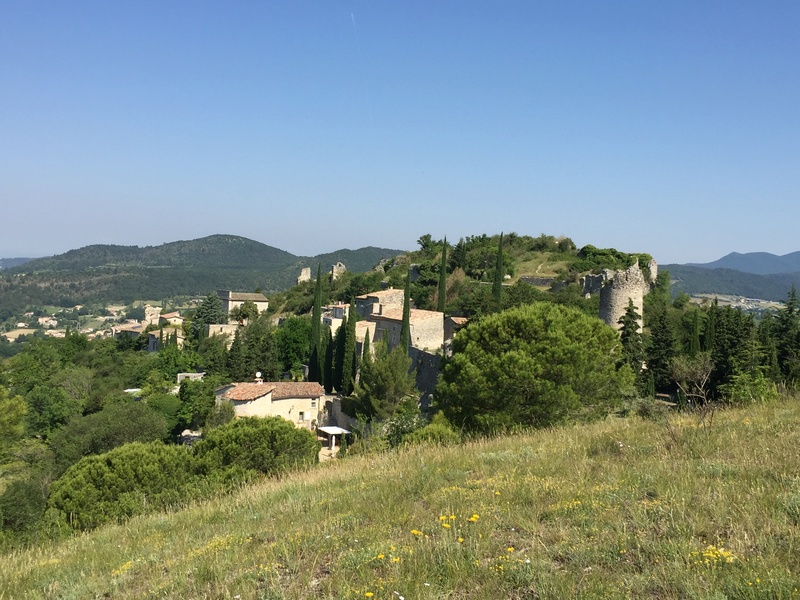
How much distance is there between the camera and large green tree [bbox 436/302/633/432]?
586 inches

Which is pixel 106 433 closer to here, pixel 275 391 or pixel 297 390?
pixel 275 391

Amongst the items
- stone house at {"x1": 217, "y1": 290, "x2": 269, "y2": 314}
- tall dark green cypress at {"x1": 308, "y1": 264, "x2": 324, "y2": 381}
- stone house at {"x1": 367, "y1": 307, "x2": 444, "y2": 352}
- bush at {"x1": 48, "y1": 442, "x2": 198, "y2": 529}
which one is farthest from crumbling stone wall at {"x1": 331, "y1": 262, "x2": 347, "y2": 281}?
bush at {"x1": 48, "y1": 442, "x2": 198, "y2": 529}

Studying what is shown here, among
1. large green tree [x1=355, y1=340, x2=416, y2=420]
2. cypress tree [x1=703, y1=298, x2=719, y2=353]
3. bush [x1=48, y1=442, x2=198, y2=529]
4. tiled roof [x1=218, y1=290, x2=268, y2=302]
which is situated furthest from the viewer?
tiled roof [x1=218, y1=290, x2=268, y2=302]

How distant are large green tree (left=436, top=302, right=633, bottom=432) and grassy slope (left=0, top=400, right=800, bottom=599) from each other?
7.55 m

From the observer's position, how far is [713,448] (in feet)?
20.4

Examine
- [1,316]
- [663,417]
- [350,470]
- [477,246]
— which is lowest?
[1,316]

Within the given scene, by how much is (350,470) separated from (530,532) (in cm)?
415

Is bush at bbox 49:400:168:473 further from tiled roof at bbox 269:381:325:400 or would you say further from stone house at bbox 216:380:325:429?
tiled roof at bbox 269:381:325:400

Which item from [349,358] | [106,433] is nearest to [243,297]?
[349,358]

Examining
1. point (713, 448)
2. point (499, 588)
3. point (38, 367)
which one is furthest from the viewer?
point (38, 367)

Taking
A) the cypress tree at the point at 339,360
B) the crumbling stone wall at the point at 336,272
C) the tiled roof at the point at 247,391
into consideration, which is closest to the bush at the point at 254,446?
the tiled roof at the point at 247,391

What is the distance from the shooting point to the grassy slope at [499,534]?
3.47 m

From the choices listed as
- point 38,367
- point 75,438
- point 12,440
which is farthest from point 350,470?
point 38,367

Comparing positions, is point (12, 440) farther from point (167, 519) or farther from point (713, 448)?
point (713, 448)
